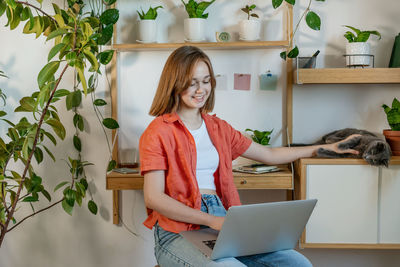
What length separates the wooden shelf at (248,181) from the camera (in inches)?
96.6

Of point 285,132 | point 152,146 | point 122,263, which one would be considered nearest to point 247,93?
point 285,132

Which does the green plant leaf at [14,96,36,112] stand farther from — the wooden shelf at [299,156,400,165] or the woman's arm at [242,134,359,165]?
the wooden shelf at [299,156,400,165]

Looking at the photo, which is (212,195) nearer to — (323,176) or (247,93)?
(323,176)

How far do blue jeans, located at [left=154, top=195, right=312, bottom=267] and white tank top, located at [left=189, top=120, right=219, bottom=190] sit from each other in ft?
0.38

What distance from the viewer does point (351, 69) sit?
250 cm

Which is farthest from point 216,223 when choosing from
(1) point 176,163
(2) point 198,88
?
(2) point 198,88

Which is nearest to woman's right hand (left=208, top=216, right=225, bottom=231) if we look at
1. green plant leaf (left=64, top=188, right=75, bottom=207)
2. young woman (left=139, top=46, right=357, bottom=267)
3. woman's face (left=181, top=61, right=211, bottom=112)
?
young woman (left=139, top=46, right=357, bottom=267)

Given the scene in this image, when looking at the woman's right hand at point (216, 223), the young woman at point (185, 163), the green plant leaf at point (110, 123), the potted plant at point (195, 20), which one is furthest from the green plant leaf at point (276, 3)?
the woman's right hand at point (216, 223)

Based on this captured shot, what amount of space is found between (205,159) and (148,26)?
0.95 m

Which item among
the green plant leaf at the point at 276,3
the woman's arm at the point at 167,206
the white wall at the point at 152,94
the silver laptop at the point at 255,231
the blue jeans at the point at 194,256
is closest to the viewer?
the silver laptop at the point at 255,231

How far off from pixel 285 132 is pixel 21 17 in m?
1.45

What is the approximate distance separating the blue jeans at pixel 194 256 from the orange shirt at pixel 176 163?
4 centimetres

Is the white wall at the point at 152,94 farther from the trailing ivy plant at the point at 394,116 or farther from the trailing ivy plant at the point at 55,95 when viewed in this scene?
the trailing ivy plant at the point at 394,116

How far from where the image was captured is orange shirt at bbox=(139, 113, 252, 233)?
1.87 m
